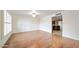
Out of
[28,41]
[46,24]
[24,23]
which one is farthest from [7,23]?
[46,24]

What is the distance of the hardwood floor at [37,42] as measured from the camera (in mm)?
1682

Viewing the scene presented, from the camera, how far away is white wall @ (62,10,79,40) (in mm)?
1699

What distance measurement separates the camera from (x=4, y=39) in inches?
66.7

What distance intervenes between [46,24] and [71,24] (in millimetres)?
502

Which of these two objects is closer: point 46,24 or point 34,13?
point 34,13

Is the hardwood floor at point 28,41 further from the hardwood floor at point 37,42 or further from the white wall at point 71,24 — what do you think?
the white wall at point 71,24

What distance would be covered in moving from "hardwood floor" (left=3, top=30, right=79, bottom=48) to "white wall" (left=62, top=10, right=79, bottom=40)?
0.11 meters

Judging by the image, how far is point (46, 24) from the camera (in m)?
1.89

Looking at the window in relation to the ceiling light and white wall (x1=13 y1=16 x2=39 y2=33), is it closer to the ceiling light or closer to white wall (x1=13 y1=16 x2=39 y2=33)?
white wall (x1=13 y1=16 x2=39 y2=33)

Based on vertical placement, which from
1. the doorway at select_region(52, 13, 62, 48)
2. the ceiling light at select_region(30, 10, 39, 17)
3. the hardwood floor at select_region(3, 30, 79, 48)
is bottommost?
the hardwood floor at select_region(3, 30, 79, 48)

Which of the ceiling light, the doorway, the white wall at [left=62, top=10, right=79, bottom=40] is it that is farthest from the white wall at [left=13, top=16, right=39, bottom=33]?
the white wall at [left=62, top=10, right=79, bottom=40]

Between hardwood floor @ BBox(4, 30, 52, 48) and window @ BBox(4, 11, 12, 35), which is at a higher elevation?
window @ BBox(4, 11, 12, 35)

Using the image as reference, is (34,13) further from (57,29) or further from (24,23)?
(57,29)
